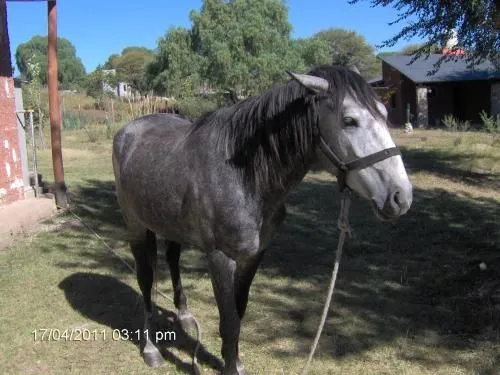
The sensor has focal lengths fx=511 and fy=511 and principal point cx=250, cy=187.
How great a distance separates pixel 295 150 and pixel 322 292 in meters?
2.68

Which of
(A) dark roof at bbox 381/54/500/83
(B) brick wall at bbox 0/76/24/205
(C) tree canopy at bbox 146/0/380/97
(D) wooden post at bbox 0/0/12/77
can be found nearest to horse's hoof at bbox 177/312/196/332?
(B) brick wall at bbox 0/76/24/205

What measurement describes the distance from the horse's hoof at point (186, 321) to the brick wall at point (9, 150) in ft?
13.8

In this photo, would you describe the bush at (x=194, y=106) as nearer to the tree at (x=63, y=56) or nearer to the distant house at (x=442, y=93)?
the distant house at (x=442, y=93)

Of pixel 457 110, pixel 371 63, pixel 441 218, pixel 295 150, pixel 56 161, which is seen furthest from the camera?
pixel 371 63

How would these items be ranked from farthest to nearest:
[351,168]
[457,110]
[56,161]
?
[457,110] < [56,161] < [351,168]

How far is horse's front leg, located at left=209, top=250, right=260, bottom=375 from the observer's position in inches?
115

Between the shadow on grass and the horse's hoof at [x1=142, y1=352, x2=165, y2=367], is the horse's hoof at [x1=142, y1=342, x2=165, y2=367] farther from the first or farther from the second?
the shadow on grass

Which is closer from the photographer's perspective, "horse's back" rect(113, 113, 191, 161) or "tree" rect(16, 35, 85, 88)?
"horse's back" rect(113, 113, 191, 161)

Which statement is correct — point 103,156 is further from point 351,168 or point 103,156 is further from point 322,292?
point 351,168

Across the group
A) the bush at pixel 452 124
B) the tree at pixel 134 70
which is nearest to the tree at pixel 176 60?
the tree at pixel 134 70

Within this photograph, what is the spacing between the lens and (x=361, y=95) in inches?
94.7

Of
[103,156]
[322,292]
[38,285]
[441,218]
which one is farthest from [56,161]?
[103,156]

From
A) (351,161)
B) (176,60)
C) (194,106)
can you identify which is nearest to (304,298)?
(351,161)

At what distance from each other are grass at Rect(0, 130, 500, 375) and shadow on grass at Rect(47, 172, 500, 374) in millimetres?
15
